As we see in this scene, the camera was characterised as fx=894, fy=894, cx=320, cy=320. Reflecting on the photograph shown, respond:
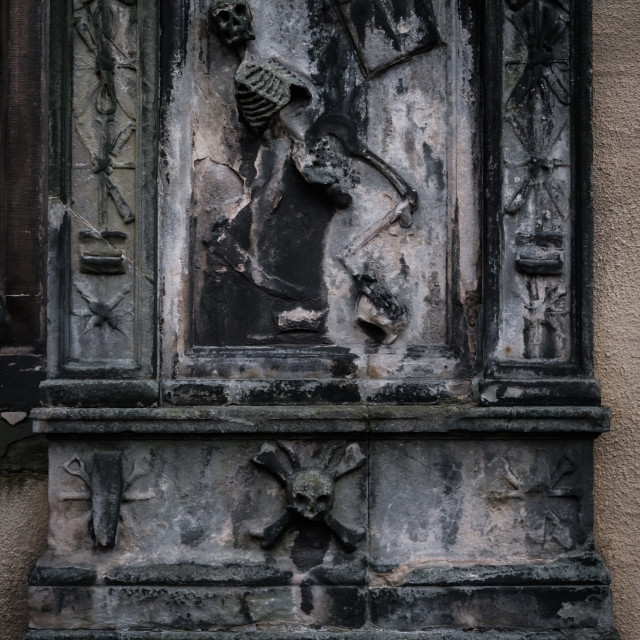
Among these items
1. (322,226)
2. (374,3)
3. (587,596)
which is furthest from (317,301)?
(587,596)

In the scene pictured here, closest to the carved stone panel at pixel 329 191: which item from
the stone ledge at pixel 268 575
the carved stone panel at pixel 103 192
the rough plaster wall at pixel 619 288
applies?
the carved stone panel at pixel 103 192

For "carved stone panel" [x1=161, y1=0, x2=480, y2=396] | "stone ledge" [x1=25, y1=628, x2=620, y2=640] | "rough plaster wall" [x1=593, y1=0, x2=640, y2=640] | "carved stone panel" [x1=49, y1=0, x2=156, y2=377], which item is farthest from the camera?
"rough plaster wall" [x1=593, y1=0, x2=640, y2=640]

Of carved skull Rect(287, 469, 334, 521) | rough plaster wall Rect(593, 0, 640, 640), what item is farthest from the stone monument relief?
rough plaster wall Rect(593, 0, 640, 640)

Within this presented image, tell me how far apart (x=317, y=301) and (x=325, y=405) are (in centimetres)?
41

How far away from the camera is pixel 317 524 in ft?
10.8

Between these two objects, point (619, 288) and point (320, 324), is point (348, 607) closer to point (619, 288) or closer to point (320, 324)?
point (320, 324)

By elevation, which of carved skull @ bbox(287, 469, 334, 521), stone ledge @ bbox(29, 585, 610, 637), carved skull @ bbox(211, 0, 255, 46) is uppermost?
carved skull @ bbox(211, 0, 255, 46)

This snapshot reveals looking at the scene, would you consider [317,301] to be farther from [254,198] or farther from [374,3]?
[374,3]

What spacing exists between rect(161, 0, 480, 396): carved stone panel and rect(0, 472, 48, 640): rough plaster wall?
0.91 m

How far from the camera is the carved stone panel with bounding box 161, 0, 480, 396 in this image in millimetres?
3408

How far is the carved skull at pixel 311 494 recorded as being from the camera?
3215mm

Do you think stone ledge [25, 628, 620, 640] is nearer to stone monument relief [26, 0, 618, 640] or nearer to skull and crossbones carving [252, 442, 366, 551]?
stone monument relief [26, 0, 618, 640]

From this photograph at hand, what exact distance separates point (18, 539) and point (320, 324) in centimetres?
149

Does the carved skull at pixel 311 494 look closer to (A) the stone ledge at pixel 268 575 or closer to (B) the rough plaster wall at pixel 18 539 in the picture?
(A) the stone ledge at pixel 268 575
